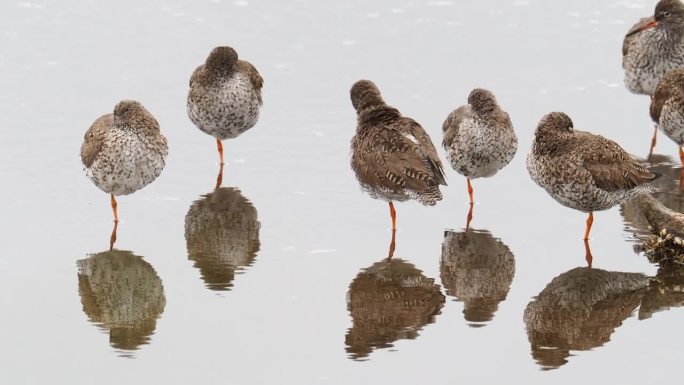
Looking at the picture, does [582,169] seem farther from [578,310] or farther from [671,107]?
[671,107]

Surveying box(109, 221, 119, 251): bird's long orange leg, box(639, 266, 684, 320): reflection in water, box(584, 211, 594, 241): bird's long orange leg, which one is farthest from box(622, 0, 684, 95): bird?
box(109, 221, 119, 251): bird's long orange leg

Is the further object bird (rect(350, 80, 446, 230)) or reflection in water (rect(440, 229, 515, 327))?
bird (rect(350, 80, 446, 230))

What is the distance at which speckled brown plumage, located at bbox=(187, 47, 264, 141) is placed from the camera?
1816cm

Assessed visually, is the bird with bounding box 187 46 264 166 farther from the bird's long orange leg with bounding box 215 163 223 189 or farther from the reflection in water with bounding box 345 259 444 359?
the reflection in water with bounding box 345 259 444 359

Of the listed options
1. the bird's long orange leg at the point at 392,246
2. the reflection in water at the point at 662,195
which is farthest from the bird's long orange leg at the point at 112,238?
the reflection in water at the point at 662,195

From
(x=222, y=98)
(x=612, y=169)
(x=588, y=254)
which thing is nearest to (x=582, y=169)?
(x=612, y=169)

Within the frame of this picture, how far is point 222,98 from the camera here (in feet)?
59.5

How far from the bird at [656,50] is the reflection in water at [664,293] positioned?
691 centimetres

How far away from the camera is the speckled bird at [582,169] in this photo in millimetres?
14516

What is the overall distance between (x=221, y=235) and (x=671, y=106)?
22.5 ft

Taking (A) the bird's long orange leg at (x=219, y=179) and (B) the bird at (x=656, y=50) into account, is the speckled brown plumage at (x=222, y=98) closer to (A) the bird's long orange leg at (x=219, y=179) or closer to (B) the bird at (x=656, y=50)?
(A) the bird's long orange leg at (x=219, y=179)

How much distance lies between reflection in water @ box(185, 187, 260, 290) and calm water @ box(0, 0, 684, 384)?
0.04 meters

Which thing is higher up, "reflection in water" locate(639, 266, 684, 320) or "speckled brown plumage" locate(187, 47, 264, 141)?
"speckled brown plumage" locate(187, 47, 264, 141)

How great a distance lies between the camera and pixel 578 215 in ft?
53.7
